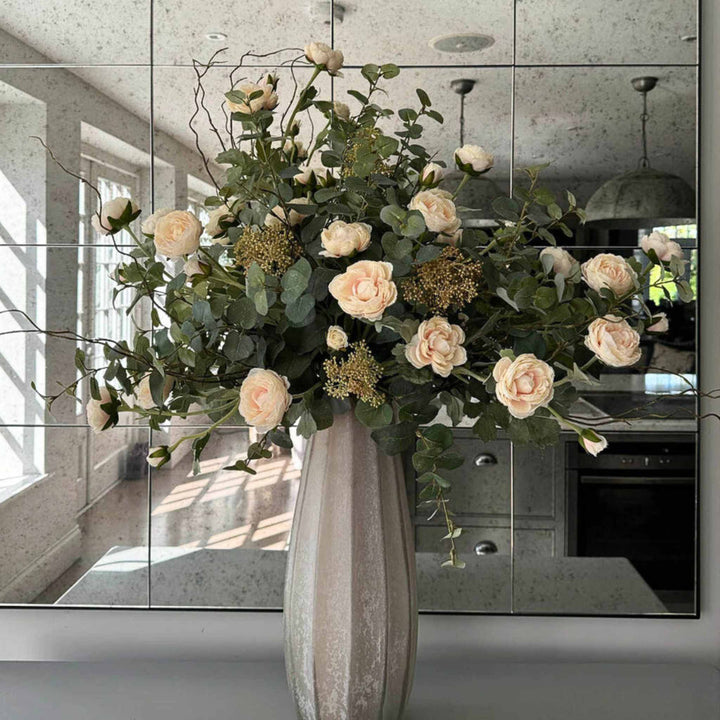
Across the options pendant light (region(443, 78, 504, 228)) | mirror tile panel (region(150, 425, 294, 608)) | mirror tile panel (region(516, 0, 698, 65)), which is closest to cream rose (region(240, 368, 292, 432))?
mirror tile panel (region(150, 425, 294, 608))

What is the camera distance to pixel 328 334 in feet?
3.11

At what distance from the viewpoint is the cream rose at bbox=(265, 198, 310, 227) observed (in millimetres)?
1013

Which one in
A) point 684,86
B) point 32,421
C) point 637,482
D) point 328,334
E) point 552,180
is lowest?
point 637,482

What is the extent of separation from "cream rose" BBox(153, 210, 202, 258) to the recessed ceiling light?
630 mm

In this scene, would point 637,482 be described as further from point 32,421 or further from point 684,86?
point 32,421

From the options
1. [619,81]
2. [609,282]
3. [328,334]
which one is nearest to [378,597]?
[328,334]

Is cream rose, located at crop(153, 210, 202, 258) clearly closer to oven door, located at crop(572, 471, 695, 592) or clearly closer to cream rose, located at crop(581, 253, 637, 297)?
cream rose, located at crop(581, 253, 637, 297)

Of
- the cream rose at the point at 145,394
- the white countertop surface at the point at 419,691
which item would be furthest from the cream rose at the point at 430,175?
the white countertop surface at the point at 419,691

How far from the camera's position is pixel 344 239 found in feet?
2.99

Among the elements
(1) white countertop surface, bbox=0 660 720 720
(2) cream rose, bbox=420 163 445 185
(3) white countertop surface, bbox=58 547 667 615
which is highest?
(2) cream rose, bbox=420 163 445 185

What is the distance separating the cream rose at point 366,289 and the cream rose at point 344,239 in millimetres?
39

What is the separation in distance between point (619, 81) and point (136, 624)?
4.10 ft

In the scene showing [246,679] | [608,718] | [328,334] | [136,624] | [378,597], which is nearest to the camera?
[328,334]

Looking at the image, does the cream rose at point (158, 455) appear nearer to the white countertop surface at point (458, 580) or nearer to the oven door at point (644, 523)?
the white countertop surface at point (458, 580)
